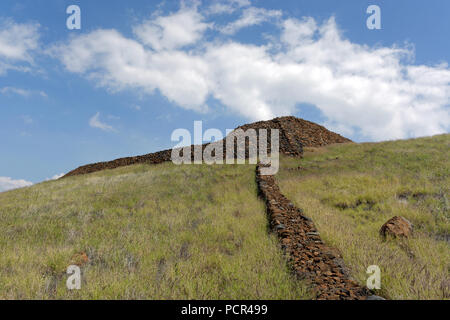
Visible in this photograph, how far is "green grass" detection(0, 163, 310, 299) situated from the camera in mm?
3979

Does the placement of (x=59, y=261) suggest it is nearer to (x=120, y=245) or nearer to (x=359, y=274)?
(x=120, y=245)

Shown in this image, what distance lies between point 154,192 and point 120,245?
6.29m

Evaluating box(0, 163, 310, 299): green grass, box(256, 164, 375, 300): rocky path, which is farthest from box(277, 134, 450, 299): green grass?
box(0, 163, 310, 299): green grass

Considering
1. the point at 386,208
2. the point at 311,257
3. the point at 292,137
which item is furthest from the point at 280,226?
the point at 292,137

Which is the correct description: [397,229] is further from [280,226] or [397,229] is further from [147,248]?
[147,248]

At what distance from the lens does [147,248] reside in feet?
19.0

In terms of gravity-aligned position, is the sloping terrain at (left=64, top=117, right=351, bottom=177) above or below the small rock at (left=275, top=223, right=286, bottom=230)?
above

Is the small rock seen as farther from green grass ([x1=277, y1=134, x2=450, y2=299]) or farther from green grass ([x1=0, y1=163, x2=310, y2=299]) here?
green grass ([x1=277, y1=134, x2=450, y2=299])

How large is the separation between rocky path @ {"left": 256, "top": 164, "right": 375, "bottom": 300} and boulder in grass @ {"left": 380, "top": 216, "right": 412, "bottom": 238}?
1.60 meters

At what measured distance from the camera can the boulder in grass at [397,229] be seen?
19.6 feet

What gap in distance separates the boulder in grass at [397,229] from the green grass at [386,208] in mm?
167

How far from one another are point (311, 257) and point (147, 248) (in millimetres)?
3676
